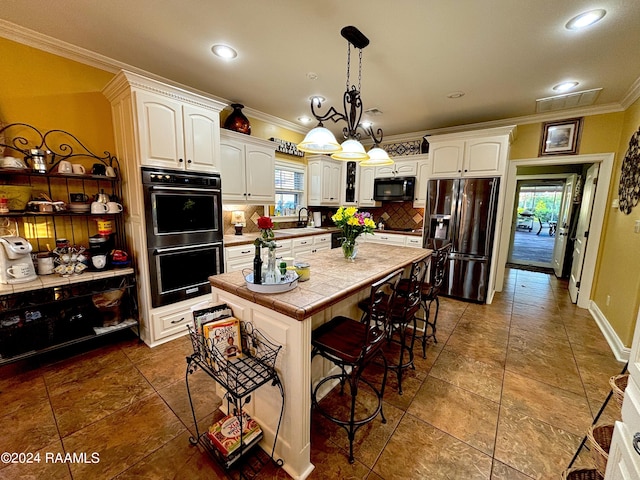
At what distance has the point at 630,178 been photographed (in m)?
2.76

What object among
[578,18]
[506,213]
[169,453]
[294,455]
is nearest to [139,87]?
[169,453]

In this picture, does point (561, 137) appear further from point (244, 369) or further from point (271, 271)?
point (244, 369)

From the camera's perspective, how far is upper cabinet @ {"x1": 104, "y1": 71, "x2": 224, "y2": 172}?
89.5 inches

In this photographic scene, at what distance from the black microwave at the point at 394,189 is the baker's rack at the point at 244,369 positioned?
381cm

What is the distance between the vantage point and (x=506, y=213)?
4.01 meters

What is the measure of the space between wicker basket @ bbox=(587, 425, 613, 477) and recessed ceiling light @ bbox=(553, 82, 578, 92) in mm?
3244

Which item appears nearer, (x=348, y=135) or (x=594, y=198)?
(x=348, y=135)

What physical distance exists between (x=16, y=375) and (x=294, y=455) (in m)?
2.44

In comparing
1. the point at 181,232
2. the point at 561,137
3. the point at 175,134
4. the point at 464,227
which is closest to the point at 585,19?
the point at 561,137

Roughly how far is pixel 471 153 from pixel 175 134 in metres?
3.76

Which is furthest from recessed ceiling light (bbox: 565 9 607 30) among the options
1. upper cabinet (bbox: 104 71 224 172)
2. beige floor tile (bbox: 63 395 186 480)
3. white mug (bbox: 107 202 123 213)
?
white mug (bbox: 107 202 123 213)

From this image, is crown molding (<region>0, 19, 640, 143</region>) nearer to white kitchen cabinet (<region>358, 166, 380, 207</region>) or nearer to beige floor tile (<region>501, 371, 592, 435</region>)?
white kitchen cabinet (<region>358, 166, 380, 207</region>)

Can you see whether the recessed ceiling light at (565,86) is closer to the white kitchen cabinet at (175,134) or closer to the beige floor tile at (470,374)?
the beige floor tile at (470,374)

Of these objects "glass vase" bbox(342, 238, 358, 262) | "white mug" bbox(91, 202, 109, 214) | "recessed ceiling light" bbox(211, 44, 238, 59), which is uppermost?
"recessed ceiling light" bbox(211, 44, 238, 59)
